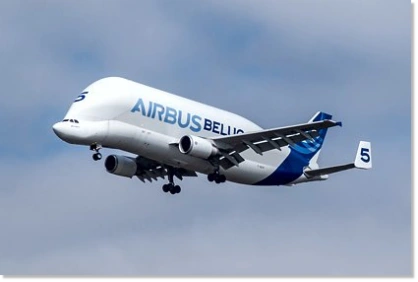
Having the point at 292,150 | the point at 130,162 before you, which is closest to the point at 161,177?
the point at 130,162

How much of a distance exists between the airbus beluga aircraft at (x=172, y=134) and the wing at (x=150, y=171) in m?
0.15

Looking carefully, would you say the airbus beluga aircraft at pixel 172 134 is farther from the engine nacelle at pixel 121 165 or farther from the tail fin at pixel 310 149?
the tail fin at pixel 310 149

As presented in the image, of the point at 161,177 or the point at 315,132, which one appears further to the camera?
the point at 161,177

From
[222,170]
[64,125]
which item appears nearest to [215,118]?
[222,170]

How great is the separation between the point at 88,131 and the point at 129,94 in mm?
3260

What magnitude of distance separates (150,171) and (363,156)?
12.9 meters

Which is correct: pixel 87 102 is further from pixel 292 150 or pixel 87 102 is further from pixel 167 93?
pixel 292 150

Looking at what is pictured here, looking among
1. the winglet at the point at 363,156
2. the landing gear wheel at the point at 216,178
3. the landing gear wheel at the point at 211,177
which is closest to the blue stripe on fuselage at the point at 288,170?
the winglet at the point at 363,156

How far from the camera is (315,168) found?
97.7 meters

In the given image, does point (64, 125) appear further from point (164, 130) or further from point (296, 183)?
point (296, 183)

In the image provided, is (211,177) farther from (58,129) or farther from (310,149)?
(310,149)

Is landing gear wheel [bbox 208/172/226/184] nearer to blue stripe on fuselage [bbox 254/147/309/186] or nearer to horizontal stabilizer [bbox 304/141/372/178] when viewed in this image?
blue stripe on fuselage [bbox 254/147/309/186]

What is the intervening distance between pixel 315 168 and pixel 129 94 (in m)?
14.8

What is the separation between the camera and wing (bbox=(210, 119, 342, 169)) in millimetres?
89250
